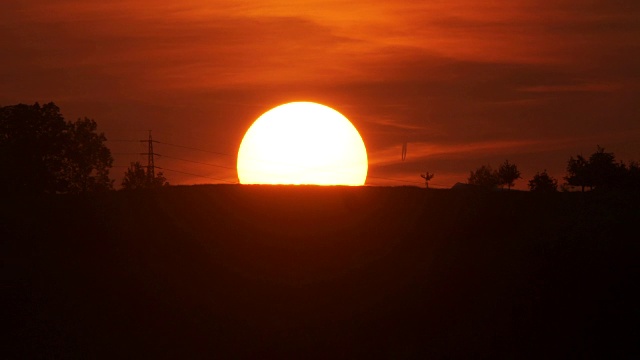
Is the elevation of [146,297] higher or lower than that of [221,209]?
lower

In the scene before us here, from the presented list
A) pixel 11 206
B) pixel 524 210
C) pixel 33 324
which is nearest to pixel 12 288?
pixel 33 324

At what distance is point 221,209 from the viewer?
6359 cm

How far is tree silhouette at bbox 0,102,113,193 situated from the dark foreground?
74.8ft

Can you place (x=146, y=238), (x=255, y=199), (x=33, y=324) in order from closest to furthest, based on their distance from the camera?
(x=33, y=324)
(x=146, y=238)
(x=255, y=199)

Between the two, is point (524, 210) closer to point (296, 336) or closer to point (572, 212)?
point (572, 212)

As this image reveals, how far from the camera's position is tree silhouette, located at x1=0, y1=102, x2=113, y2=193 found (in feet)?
283

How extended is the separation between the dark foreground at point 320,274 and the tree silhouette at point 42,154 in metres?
22.8

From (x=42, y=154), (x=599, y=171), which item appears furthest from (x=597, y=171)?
(x=42, y=154)

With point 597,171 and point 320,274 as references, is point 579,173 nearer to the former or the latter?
point 597,171

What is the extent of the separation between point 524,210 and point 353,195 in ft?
32.0

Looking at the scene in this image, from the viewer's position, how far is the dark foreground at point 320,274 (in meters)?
51.3

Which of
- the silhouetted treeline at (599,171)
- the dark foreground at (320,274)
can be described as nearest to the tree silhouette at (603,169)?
the silhouetted treeline at (599,171)

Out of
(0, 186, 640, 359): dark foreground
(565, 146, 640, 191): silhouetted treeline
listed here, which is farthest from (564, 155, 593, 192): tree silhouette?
(0, 186, 640, 359): dark foreground

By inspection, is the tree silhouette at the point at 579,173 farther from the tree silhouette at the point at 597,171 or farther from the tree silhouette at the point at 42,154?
the tree silhouette at the point at 42,154
